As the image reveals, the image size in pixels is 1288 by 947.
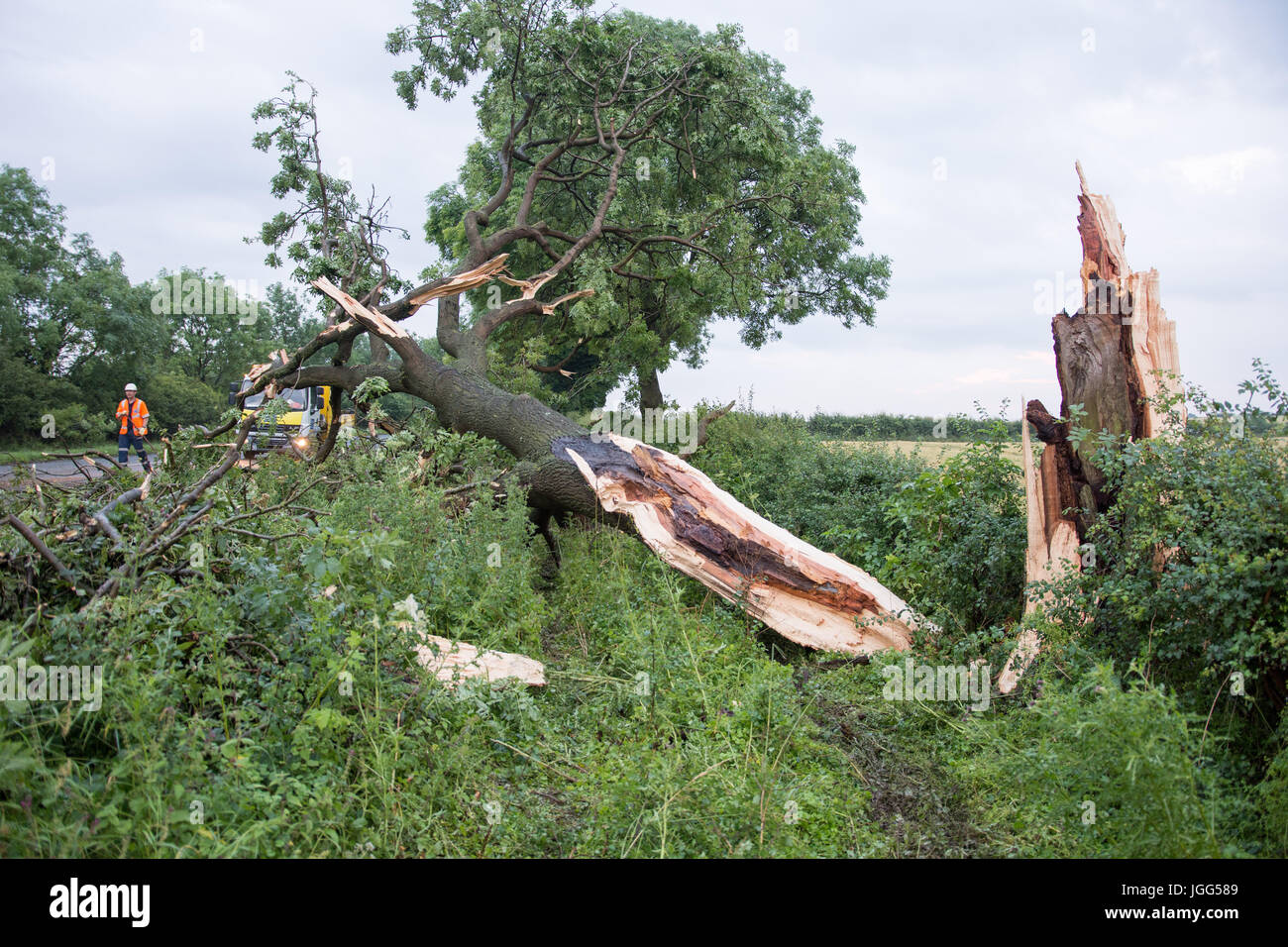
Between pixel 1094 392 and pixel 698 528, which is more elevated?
pixel 1094 392

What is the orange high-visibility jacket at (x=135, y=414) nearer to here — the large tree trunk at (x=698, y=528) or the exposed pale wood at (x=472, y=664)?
the large tree trunk at (x=698, y=528)

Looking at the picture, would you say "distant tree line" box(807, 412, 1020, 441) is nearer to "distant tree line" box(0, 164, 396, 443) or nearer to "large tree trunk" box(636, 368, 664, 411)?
"large tree trunk" box(636, 368, 664, 411)

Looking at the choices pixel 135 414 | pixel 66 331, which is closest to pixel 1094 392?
pixel 135 414

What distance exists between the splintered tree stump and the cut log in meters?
1.27

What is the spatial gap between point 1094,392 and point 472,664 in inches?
191

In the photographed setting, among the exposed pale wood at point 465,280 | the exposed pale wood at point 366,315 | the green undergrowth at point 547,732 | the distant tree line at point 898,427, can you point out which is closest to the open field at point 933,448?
the distant tree line at point 898,427

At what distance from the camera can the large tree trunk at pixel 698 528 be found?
719 centimetres

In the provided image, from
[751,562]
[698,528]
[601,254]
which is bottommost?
[751,562]

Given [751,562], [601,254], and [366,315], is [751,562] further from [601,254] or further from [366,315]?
[601,254]

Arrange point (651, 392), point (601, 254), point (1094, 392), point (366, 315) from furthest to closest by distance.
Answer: point (651, 392) < point (601, 254) < point (366, 315) < point (1094, 392)

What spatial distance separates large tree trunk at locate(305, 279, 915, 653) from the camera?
283 inches

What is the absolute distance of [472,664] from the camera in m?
5.24

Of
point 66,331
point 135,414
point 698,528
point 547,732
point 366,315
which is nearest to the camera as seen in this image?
point 547,732
